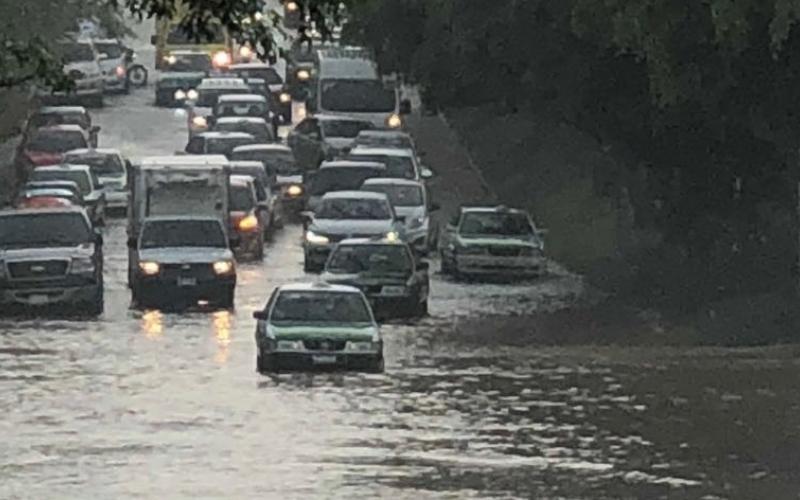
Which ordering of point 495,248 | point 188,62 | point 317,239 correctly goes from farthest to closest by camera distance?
point 188,62
point 495,248
point 317,239

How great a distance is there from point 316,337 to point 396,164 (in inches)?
943

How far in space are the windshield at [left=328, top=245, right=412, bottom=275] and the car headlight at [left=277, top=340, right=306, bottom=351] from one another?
841 centimetres

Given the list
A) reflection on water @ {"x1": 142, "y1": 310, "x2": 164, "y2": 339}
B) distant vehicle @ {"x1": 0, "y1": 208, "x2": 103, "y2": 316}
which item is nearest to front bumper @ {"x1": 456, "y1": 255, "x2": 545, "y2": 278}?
reflection on water @ {"x1": 142, "y1": 310, "x2": 164, "y2": 339}

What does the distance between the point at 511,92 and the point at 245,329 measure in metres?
11.6

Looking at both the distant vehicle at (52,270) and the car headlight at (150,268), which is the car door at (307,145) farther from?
the distant vehicle at (52,270)

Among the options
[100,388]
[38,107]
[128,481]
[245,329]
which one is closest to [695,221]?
[245,329]

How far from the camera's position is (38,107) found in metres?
76.2

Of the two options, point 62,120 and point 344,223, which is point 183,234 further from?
point 62,120

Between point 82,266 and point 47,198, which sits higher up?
point 82,266

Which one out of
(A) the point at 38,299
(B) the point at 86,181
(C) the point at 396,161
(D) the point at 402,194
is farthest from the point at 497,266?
(B) the point at 86,181

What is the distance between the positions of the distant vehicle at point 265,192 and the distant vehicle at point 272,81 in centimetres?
2018

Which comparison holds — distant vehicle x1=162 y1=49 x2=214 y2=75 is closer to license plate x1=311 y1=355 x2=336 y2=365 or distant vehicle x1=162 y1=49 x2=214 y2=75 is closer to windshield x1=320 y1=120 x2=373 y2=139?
windshield x1=320 y1=120 x2=373 y2=139

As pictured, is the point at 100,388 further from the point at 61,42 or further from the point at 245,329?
the point at 61,42

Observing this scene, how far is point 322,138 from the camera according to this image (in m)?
65.7
